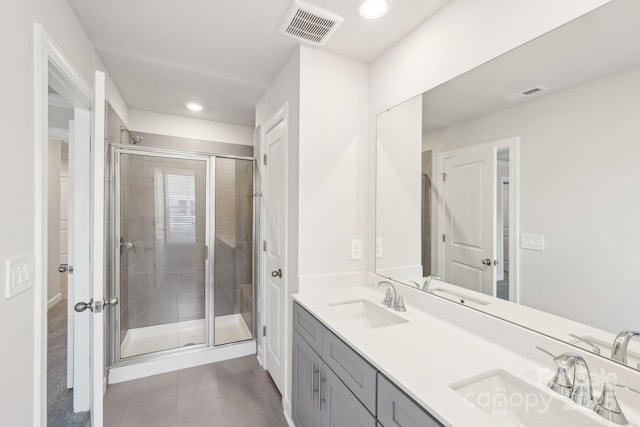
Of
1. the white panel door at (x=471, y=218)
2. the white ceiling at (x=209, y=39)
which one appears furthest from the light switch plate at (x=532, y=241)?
the white ceiling at (x=209, y=39)

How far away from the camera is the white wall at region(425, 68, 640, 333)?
0.85 meters

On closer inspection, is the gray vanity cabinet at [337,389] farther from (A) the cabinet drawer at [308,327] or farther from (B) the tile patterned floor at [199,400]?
(B) the tile patterned floor at [199,400]

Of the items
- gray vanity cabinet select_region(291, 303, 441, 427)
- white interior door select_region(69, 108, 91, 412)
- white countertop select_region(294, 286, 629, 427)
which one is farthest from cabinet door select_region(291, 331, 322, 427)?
white interior door select_region(69, 108, 91, 412)

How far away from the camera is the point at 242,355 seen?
106 inches

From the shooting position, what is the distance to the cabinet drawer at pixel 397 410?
77cm

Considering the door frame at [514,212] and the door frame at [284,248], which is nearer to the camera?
the door frame at [514,212]

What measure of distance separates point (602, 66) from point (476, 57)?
0.50 metres

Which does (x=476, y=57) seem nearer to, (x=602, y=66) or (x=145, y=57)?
(x=602, y=66)

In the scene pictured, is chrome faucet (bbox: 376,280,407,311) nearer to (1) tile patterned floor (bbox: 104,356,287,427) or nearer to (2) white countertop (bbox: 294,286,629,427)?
(2) white countertop (bbox: 294,286,629,427)

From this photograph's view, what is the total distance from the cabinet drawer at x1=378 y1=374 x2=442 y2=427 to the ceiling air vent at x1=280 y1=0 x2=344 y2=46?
1.76m

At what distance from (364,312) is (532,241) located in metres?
0.98

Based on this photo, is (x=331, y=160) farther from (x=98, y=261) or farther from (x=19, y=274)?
(x=19, y=274)

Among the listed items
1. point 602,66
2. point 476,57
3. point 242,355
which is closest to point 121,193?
point 242,355

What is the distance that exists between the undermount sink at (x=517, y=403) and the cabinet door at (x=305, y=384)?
73 cm
